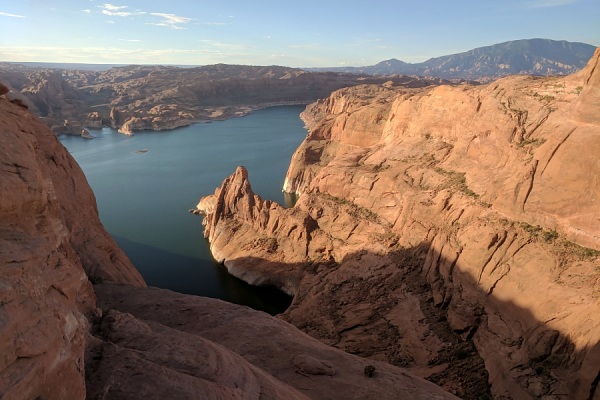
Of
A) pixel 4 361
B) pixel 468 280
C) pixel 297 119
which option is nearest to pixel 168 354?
pixel 4 361

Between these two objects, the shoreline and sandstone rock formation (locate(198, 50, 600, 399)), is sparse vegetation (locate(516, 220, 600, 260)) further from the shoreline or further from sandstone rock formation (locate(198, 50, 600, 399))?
the shoreline

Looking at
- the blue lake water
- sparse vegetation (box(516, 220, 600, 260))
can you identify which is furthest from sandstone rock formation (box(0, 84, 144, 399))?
the blue lake water

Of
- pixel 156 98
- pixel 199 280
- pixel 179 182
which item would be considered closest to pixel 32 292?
pixel 199 280

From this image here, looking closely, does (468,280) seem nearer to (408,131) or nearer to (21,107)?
(408,131)

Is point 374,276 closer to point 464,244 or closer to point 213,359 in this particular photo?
point 464,244

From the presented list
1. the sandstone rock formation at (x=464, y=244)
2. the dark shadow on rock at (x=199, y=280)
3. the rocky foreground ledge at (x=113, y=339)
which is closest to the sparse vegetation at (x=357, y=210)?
the sandstone rock formation at (x=464, y=244)
